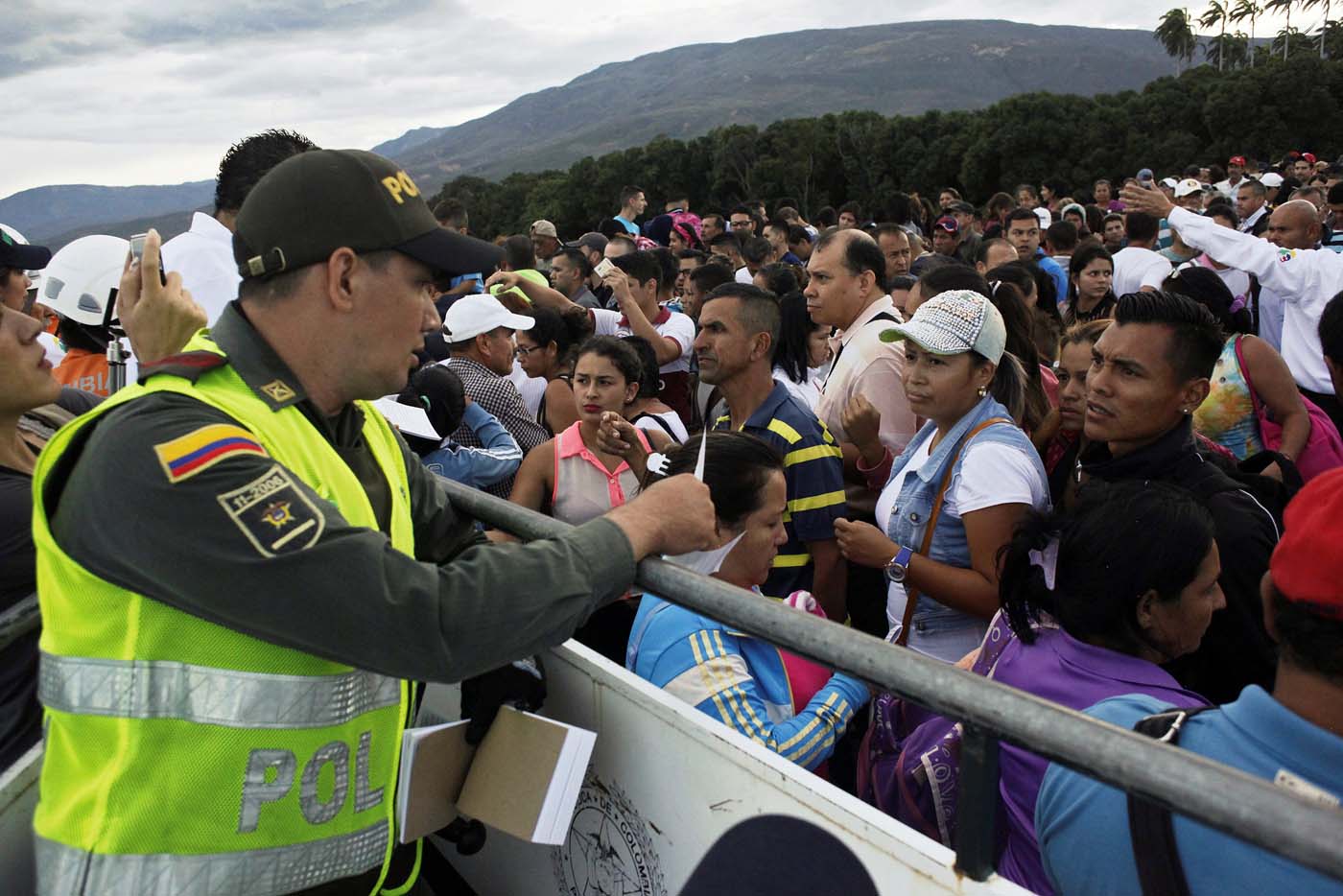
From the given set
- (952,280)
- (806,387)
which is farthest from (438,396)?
(952,280)

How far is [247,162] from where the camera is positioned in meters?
3.75

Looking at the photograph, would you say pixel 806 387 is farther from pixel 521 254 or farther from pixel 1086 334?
pixel 521 254

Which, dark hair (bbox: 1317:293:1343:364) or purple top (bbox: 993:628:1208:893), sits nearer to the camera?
purple top (bbox: 993:628:1208:893)

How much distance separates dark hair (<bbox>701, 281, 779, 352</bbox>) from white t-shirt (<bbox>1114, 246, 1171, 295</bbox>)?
3248 millimetres

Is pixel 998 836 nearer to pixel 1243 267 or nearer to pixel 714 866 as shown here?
pixel 714 866

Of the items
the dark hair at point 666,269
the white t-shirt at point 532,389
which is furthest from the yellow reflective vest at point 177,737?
the dark hair at point 666,269

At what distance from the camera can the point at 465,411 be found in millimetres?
4465

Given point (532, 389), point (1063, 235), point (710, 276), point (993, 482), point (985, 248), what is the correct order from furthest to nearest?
point (1063, 235) < point (985, 248) < point (710, 276) < point (532, 389) < point (993, 482)

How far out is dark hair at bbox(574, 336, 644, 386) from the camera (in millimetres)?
4438

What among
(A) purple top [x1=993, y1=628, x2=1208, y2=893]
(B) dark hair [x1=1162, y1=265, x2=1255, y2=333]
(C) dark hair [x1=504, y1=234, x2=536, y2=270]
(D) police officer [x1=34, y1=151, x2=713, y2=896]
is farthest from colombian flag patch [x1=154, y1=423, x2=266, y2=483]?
(C) dark hair [x1=504, y1=234, x2=536, y2=270]

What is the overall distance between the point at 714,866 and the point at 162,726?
0.95 m

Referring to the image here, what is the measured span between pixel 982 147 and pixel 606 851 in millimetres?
44964

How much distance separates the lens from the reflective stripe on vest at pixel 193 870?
1.52 meters

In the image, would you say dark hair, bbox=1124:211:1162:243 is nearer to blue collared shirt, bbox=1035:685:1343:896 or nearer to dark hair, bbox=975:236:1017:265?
dark hair, bbox=975:236:1017:265
